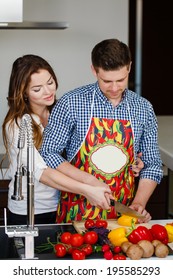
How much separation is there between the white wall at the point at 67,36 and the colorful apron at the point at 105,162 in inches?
56.5

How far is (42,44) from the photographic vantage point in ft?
14.1

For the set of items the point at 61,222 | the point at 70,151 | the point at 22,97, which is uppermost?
the point at 22,97

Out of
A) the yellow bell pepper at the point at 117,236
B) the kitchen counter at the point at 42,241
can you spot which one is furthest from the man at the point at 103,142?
the yellow bell pepper at the point at 117,236

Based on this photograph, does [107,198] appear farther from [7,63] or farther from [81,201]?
[7,63]

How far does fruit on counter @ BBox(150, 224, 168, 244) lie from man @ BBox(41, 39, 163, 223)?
30 cm

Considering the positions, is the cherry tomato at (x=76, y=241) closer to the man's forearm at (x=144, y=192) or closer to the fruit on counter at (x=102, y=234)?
the fruit on counter at (x=102, y=234)

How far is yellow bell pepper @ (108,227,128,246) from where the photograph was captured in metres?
2.49

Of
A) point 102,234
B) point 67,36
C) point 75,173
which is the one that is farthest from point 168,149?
point 102,234

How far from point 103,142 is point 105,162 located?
3.4 inches

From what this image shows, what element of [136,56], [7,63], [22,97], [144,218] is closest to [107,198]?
[144,218]

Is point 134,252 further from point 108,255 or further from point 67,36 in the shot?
point 67,36

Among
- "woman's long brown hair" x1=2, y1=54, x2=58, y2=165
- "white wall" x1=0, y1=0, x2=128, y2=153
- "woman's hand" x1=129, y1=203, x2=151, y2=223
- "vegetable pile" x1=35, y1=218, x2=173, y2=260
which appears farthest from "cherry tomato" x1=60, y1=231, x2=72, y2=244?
"white wall" x1=0, y1=0, x2=128, y2=153
